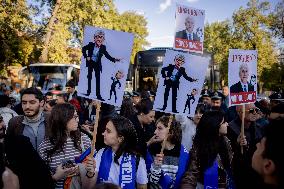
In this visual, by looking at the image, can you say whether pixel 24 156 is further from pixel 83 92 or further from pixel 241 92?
pixel 241 92

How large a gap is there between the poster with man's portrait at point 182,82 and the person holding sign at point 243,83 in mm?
1404

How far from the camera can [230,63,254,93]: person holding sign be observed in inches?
213

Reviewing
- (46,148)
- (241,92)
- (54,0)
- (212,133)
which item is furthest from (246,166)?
(54,0)

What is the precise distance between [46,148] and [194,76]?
1841 mm

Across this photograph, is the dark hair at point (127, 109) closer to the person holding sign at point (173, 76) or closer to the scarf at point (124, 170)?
the person holding sign at point (173, 76)

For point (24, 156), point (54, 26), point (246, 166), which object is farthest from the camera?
point (54, 26)

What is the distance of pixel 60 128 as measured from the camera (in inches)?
155

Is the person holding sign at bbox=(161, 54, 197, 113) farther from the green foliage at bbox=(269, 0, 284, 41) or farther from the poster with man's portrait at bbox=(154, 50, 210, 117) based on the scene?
the green foliage at bbox=(269, 0, 284, 41)

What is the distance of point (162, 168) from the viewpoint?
3844 millimetres

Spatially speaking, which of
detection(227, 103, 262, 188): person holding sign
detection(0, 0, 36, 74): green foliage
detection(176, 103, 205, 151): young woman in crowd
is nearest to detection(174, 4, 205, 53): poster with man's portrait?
detection(176, 103, 205, 151): young woman in crowd

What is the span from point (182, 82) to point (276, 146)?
225 cm

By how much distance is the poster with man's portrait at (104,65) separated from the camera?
3684mm

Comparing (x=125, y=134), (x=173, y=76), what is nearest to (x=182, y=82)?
(x=173, y=76)

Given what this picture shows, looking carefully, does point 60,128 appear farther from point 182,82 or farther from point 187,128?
point 187,128
